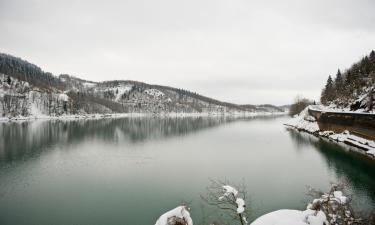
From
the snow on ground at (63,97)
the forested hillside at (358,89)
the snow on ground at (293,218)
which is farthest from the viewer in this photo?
the snow on ground at (63,97)

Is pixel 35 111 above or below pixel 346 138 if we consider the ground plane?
above

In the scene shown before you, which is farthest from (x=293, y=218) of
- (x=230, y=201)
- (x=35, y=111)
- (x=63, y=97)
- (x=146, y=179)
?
(x=63, y=97)

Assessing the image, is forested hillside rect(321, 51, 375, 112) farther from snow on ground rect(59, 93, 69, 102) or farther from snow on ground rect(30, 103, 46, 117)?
snow on ground rect(59, 93, 69, 102)

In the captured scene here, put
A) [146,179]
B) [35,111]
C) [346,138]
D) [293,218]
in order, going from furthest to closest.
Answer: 1. [35,111]
2. [346,138]
3. [146,179]
4. [293,218]

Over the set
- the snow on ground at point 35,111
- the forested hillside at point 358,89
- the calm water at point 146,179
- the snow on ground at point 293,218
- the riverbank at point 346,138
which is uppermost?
the forested hillside at point 358,89

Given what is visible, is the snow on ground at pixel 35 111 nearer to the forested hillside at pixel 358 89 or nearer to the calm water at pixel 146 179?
the calm water at pixel 146 179

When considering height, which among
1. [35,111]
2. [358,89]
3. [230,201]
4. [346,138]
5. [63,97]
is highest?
[63,97]

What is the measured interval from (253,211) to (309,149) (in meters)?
28.4

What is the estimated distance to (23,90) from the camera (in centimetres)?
12262

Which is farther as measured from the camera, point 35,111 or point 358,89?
point 35,111

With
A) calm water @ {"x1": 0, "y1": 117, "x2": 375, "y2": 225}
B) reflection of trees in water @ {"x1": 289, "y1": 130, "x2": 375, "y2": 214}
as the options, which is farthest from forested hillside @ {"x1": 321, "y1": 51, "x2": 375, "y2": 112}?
calm water @ {"x1": 0, "y1": 117, "x2": 375, "y2": 225}

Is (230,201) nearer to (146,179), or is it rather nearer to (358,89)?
(146,179)

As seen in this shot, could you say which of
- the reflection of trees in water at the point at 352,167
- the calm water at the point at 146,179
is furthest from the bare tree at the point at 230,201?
the reflection of trees in water at the point at 352,167

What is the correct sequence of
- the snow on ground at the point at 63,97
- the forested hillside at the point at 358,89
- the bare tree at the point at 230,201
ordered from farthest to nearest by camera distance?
the snow on ground at the point at 63,97 → the forested hillside at the point at 358,89 → the bare tree at the point at 230,201
